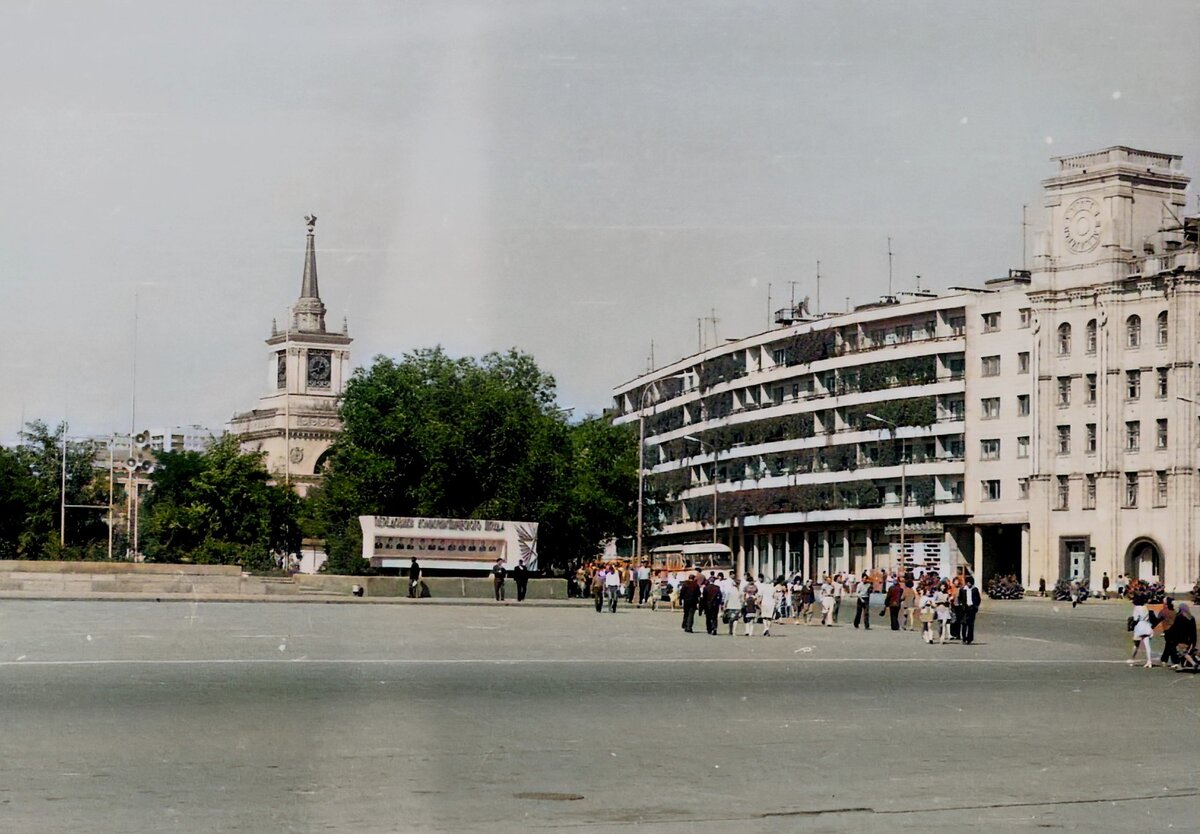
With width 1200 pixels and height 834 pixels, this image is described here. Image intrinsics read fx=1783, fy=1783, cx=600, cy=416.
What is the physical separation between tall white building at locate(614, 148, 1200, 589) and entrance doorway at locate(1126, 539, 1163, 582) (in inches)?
3.9

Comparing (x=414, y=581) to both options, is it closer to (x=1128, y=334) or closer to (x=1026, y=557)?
(x=1128, y=334)

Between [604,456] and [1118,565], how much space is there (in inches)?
1185

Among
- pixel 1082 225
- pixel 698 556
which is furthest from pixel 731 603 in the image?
pixel 698 556

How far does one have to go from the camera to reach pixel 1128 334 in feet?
291

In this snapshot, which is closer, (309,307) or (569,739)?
(569,739)

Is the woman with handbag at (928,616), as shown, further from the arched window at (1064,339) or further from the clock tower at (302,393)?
the clock tower at (302,393)

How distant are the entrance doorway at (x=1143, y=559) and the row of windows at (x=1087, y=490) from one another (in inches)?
78.3

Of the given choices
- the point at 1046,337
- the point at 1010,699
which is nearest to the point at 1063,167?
the point at 1046,337

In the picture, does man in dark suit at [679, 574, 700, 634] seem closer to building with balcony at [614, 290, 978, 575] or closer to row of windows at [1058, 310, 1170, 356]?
row of windows at [1058, 310, 1170, 356]

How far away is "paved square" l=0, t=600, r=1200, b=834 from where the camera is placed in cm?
1273

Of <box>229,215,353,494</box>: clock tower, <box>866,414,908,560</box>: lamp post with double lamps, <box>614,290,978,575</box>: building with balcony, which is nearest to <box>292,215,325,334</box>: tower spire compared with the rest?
<box>229,215,353,494</box>: clock tower

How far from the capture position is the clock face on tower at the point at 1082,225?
91188mm

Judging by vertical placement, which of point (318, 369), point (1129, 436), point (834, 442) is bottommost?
point (1129, 436)

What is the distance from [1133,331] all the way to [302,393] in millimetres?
83959
